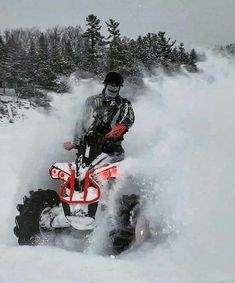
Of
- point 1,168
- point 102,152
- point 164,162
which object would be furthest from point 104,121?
point 1,168

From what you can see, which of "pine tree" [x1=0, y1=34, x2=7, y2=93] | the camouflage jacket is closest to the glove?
the camouflage jacket

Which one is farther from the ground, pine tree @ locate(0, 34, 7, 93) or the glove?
pine tree @ locate(0, 34, 7, 93)

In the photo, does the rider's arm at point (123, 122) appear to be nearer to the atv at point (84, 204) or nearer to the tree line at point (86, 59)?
the atv at point (84, 204)

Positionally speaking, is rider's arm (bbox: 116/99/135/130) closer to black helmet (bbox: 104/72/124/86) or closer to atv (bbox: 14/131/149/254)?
black helmet (bbox: 104/72/124/86)

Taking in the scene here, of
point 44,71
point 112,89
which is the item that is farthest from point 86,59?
point 112,89

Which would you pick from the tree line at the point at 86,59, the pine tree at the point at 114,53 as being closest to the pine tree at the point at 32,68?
the tree line at the point at 86,59

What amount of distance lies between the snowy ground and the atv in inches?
9.8

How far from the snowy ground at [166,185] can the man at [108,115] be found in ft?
1.59

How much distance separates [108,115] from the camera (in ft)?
24.3

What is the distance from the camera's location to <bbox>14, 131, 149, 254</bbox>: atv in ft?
20.8

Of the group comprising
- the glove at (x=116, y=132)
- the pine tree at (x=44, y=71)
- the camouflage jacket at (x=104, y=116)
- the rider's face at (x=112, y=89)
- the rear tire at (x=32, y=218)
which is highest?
the pine tree at (x=44, y=71)

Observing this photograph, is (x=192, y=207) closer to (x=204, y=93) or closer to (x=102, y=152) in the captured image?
(x=102, y=152)

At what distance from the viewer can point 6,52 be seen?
54.5 meters

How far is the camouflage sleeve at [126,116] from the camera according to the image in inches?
285
